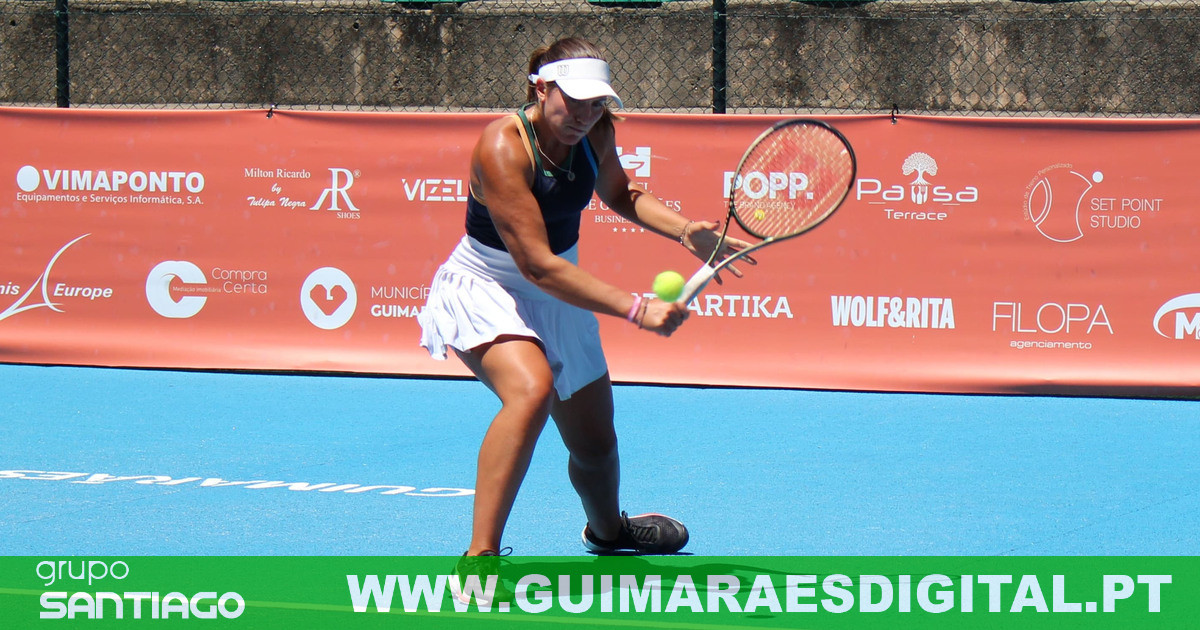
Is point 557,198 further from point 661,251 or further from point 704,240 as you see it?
point 661,251

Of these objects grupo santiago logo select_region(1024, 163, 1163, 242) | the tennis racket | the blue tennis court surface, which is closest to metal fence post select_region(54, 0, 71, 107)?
the blue tennis court surface

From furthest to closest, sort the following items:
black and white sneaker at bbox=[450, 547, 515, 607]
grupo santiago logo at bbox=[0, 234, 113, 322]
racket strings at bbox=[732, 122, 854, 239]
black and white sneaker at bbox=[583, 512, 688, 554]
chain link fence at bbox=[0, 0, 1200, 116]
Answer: chain link fence at bbox=[0, 0, 1200, 116], grupo santiago logo at bbox=[0, 234, 113, 322], black and white sneaker at bbox=[583, 512, 688, 554], racket strings at bbox=[732, 122, 854, 239], black and white sneaker at bbox=[450, 547, 515, 607]

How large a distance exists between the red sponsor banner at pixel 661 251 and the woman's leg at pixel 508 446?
4.41 meters

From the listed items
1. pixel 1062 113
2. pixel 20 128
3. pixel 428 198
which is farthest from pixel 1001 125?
pixel 20 128

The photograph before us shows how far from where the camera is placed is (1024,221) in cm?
819

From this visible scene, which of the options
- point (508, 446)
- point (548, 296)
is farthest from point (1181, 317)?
point (508, 446)

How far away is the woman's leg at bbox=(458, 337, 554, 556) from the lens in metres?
3.95

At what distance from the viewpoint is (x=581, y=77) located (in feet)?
13.0

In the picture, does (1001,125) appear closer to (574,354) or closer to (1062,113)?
(1062,113)

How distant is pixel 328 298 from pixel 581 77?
528cm

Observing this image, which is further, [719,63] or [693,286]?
[719,63]

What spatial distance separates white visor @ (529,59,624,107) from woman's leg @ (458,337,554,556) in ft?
2.57

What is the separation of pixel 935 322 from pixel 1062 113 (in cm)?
307

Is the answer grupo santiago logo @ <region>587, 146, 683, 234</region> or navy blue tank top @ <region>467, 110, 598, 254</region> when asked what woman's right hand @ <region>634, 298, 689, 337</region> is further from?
grupo santiago logo @ <region>587, 146, 683, 234</region>
